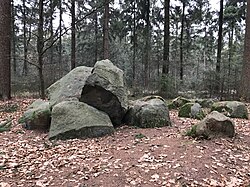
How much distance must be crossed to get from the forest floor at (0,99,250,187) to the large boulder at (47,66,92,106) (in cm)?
128

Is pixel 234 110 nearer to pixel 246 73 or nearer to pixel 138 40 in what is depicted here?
pixel 246 73

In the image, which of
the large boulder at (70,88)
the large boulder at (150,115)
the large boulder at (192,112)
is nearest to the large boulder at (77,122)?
the large boulder at (70,88)

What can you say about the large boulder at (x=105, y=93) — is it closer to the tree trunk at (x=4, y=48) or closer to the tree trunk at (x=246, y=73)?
the tree trunk at (x=4, y=48)

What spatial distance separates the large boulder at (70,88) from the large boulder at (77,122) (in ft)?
2.17

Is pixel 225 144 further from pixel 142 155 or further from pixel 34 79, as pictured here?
pixel 34 79

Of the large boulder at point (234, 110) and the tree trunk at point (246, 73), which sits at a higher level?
the tree trunk at point (246, 73)

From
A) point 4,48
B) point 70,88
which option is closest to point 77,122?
point 70,88

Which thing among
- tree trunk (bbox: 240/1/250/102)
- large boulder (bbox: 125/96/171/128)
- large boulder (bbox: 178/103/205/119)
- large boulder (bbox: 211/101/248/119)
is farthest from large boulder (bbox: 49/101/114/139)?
tree trunk (bbox: 240/1/250/102)

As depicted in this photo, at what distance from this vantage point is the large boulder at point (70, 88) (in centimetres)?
638

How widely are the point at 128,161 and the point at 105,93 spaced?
2283 millimetres

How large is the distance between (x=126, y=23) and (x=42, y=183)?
60.9 ft

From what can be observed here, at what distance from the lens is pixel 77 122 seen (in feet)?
17.4

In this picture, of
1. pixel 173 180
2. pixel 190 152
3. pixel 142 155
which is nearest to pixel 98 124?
pixel 142 155

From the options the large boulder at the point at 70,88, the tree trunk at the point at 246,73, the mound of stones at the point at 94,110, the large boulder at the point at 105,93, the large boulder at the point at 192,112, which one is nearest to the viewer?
the mound of stones at the point at 94,110
